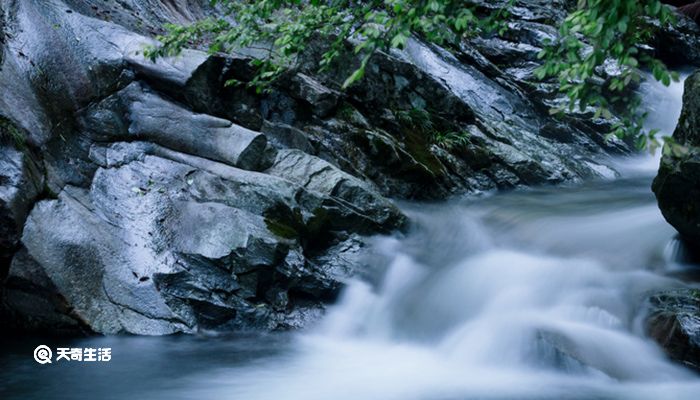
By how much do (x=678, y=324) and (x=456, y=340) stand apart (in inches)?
80.5

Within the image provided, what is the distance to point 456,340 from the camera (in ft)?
20.0

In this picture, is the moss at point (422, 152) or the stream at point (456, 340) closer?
the stream at point (456, 340)

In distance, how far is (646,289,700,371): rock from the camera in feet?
16.6

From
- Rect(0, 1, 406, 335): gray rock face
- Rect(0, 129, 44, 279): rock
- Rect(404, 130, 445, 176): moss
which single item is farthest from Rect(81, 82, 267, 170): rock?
Rect(404, 130, 445, 176): moss

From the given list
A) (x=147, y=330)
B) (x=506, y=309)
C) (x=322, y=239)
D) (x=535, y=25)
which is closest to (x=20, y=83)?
(x=147, y=330)

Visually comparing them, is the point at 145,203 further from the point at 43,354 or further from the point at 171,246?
the point at 43,354

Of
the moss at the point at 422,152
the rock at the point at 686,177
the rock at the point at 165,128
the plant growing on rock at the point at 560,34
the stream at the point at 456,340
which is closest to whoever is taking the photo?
the plant growing on rock at the point at 560,34

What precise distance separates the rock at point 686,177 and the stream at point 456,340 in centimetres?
54

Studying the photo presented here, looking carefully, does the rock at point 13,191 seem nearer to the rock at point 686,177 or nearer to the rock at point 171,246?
the rock at point 171,246

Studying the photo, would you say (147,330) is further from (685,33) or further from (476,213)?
(685,33)

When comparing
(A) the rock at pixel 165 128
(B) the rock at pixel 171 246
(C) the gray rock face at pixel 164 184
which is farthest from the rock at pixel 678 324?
(A) the rock at pixel 165 128

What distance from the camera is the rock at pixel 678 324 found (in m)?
5.07

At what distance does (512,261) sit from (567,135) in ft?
24.2

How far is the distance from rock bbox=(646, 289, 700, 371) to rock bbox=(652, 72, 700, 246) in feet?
3.77
